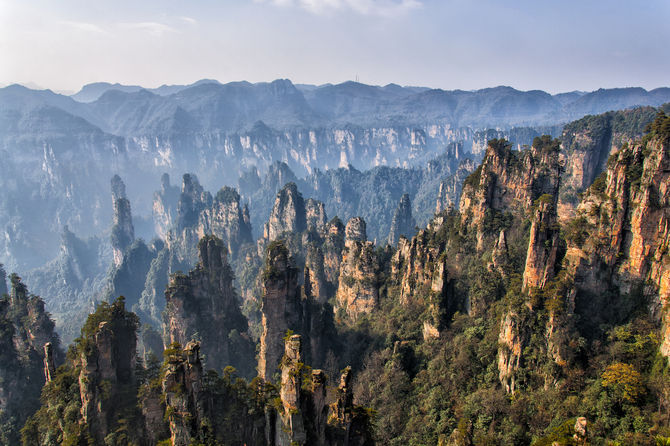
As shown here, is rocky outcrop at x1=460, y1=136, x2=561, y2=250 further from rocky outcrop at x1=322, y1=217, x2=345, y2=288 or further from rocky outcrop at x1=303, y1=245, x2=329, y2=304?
rocky outcrop at x1=322, y1=217, x2=345, y2=288

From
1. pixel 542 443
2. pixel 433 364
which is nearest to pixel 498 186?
pixel 433 364

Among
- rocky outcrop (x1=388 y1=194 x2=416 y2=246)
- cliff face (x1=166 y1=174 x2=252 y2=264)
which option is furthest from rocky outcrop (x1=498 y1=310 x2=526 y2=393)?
rocky outcrop (x1=388 y1=194 x2=416 y2=246)

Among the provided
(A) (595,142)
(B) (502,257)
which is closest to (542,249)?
(B) (502,257)

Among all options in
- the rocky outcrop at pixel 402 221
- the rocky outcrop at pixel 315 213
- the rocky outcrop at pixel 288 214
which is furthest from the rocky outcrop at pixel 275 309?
the rocky outcrop at pixel 402 221

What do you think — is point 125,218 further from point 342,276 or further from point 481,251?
point 481,251

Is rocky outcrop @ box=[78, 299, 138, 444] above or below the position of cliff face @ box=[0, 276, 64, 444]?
above

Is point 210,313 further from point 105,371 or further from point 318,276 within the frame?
point 105,371
